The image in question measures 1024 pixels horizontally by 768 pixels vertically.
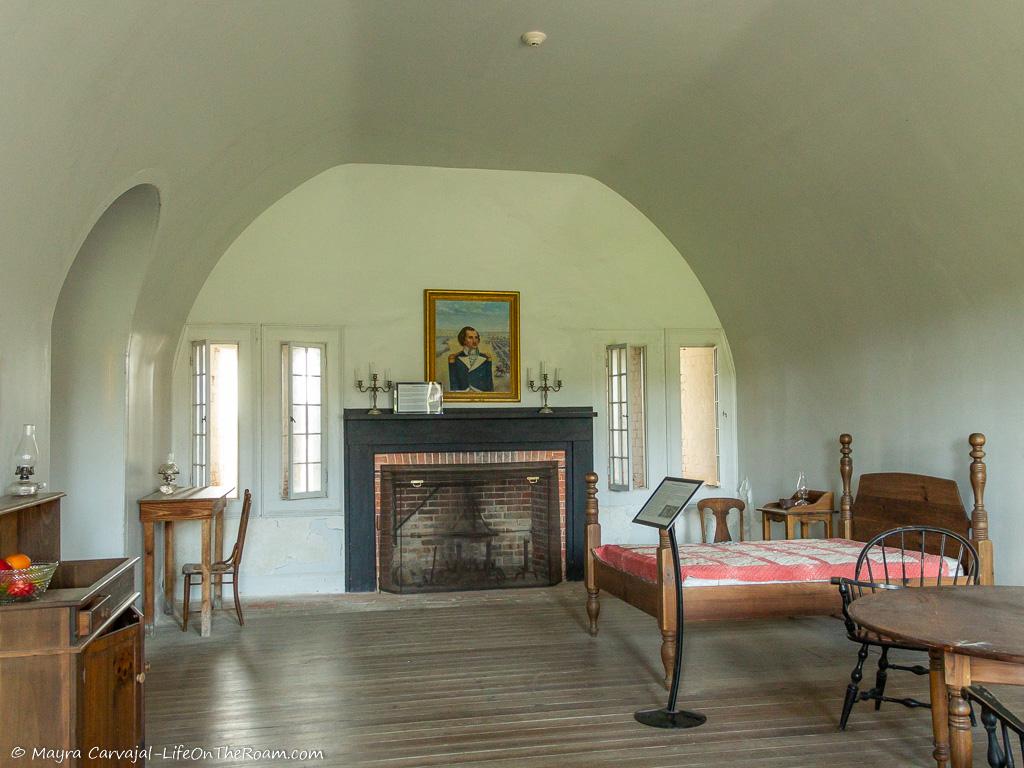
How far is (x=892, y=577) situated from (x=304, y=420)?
17.2ft

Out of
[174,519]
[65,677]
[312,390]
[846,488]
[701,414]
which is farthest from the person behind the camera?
[701,414]

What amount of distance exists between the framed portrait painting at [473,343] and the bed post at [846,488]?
10.1ft

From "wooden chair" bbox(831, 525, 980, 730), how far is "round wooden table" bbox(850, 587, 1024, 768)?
4.9 inches

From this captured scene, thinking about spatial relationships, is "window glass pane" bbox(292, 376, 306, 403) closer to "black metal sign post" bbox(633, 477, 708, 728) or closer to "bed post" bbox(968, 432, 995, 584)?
"black metal sign post" bbox(633, 477, 708, 728)

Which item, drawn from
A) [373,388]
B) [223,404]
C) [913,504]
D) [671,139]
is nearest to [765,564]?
[913,504]

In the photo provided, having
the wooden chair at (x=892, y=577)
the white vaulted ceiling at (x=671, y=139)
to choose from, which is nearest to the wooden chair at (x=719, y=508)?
the white vaulted ceiling at (x=671, y=139)

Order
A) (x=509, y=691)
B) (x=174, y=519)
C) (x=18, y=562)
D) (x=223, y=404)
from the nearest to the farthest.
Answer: (x=18, y=562)
(x=509, y=691)
(x=174, y=519)
(x=223, y=404)

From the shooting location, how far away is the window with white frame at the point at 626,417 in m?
9.08

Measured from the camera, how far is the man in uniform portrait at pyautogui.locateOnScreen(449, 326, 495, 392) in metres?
8.74

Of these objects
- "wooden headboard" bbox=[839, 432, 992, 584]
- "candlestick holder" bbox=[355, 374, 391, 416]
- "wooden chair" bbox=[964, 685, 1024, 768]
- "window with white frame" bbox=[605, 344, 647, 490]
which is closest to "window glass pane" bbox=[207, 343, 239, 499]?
"candlestick holder" bbox=[355, 374, 391, 416]

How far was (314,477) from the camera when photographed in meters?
8.48

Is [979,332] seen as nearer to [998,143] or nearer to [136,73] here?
[998,143]

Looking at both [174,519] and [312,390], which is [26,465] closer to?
[174,519]

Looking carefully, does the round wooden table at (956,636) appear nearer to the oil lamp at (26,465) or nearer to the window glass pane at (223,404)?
the oil lamp at (26,465)
